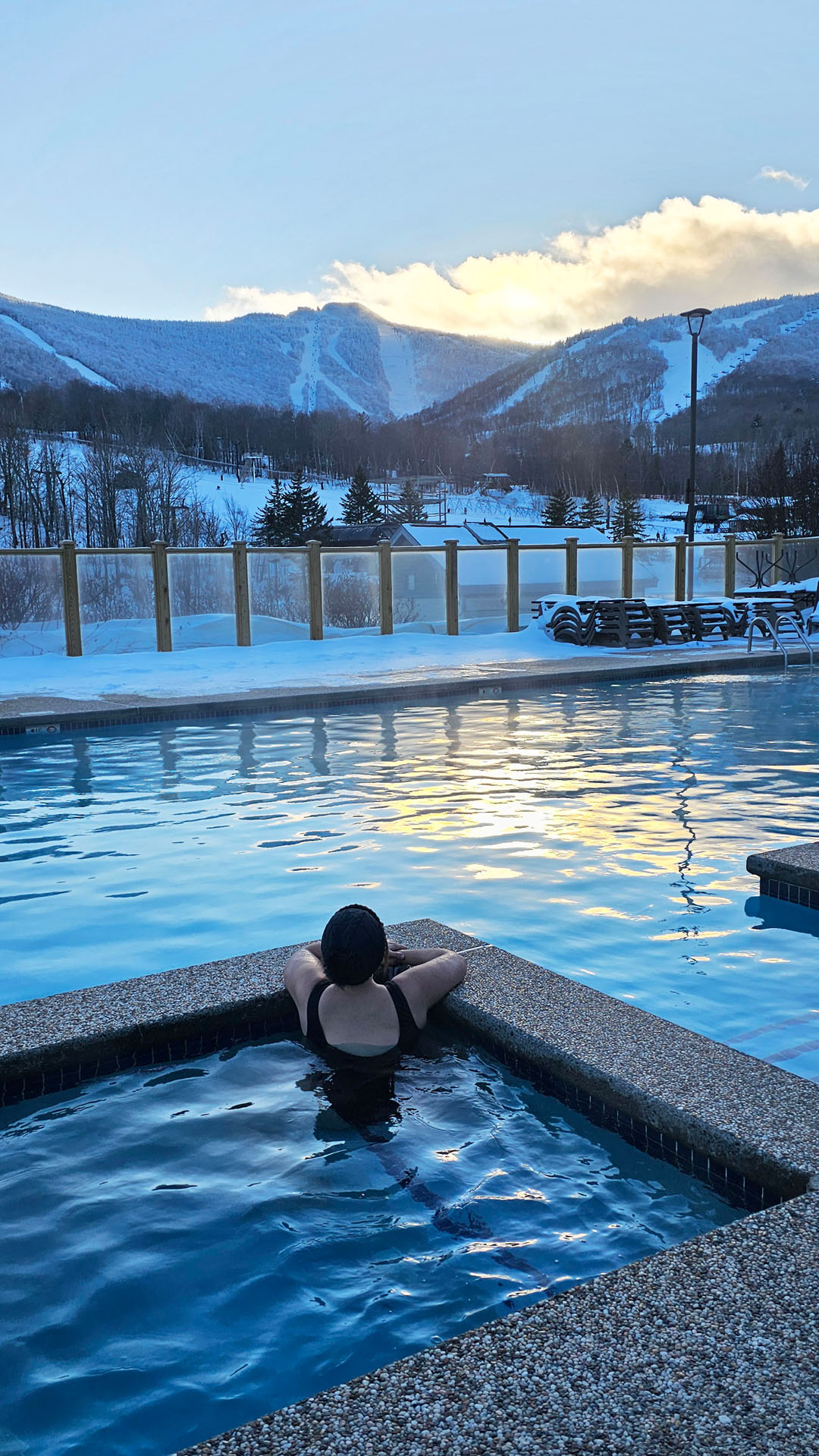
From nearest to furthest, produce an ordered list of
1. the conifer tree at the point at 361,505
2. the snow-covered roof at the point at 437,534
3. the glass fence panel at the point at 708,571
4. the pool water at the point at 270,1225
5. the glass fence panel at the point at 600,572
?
the pool water at the point at 270,1225 → the glass fence panel at the point at 600,572 → the glass fence panel at the point at 708,571 → the snow-covered roof at the point at 437,534 → the conifer tree at the point at 361,505

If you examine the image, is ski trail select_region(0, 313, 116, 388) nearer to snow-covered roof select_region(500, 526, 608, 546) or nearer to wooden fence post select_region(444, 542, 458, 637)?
snow-covered roof select_region(500, 526, 608, 546)

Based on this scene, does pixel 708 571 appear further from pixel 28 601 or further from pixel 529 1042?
pixel 529 1042

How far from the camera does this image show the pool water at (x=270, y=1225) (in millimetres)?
2480

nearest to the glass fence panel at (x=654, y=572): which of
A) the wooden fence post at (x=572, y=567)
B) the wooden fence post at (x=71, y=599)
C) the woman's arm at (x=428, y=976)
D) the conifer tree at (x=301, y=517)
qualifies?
the wooden fence post at (x=572, y=567)

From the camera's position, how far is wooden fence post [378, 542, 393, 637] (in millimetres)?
18000

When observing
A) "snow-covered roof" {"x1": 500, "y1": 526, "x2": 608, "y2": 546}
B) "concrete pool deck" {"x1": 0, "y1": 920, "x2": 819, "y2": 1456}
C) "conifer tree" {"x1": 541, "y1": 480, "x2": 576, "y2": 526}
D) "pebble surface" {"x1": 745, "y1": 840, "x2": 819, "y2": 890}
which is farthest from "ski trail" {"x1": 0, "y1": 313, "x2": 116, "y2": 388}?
"concrete pool deck" {"x1": 0, "y1": 920, "x2": 819, "y2": 1456}

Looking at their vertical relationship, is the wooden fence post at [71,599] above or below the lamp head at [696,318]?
below

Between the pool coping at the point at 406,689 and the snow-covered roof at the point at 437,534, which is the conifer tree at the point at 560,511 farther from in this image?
the pool coping at the point at 406,689

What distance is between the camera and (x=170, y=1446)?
2.30 m

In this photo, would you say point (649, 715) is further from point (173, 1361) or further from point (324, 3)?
point (324, 3)

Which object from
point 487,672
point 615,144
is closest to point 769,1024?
point 487,672

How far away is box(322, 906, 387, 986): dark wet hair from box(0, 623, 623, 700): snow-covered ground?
30.5ft

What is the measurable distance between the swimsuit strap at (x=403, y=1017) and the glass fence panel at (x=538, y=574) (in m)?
16.0

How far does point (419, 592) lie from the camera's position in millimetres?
18750
